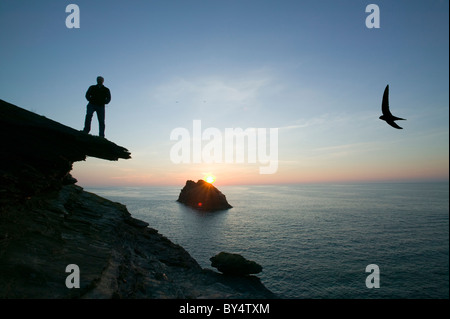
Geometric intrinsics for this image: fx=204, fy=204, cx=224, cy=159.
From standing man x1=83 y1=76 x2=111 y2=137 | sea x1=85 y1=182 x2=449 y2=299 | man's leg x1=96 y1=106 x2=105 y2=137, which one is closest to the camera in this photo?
standing man x1=83 y1=76 x2=111 y2=137

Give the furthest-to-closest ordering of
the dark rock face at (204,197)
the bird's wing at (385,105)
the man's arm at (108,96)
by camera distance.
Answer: the dark rock face at (204,197) < the man's arm at (108,96) < the bird's wing at (385,105)

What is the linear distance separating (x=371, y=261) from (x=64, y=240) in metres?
48.4

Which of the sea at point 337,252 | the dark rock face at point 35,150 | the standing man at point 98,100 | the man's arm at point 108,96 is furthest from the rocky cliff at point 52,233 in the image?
the sea at point 337,252

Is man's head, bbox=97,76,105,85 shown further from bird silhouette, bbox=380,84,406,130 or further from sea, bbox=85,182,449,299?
sea, bbox=85,182,449,299

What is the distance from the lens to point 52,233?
1263cm

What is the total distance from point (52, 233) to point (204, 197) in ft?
312

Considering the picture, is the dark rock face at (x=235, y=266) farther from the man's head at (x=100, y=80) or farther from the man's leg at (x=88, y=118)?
the man's head at (x=100, y=80)

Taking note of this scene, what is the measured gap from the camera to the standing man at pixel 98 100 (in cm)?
1275

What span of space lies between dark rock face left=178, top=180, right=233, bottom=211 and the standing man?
300ft

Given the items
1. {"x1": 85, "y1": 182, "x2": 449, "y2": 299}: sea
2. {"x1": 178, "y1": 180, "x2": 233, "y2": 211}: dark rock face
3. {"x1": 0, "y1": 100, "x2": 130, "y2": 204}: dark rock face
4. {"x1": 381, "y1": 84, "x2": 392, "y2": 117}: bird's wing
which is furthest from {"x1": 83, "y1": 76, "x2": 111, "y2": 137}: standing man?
{"x1": 178, "y1": 180, "x2": 233, "y2": 211}: dark rock face

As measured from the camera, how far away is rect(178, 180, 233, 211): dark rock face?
103262 millimetres

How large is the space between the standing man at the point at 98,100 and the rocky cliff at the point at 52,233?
1.26 metres

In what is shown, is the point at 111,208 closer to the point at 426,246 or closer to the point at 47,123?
the point at 47,123

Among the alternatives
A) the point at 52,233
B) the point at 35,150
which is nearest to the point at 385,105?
the point at 35,150
